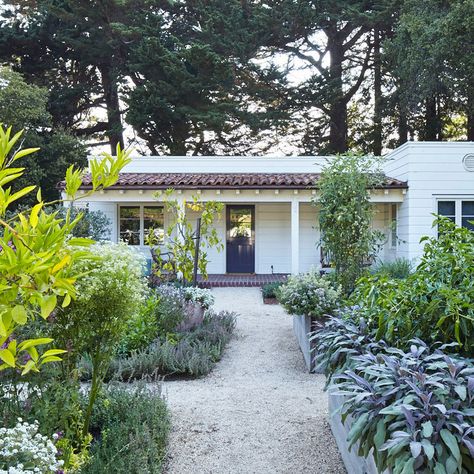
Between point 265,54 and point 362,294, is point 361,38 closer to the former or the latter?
point 265,54

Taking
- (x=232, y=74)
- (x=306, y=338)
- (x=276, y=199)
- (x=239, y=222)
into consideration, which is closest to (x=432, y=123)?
(x=232, y=74)

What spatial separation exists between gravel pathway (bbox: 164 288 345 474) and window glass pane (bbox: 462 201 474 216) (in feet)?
28.2

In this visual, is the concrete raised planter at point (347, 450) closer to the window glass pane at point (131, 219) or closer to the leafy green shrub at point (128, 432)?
the leafy green shrub at point (128, 432)

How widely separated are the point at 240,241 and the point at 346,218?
8.91 meters

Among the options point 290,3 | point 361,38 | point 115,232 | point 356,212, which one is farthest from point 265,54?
point 356,212

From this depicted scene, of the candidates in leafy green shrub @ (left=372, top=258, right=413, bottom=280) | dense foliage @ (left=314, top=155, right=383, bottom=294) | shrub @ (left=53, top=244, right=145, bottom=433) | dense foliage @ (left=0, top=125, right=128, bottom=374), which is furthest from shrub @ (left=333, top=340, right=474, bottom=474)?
leafy green shrub @ (left=372, top=258, right=413, bottom=280)

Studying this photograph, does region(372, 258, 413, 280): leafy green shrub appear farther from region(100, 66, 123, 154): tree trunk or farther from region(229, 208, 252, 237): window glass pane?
region(100, 66, 123, 154): tree trunk

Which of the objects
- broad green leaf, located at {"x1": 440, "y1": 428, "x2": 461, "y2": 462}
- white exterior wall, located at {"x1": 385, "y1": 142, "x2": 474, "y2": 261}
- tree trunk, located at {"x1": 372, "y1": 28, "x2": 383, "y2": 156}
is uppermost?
tree trunk, located at {"x1": 372, "y1": 28, "x2": 383, "y2": 156}

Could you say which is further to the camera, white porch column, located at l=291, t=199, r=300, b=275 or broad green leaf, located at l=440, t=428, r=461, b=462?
white porch column, located at l=291, t=199, r=300, b=275

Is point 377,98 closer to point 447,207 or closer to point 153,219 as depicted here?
point 447,207

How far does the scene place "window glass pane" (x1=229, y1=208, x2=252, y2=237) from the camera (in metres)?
16.4

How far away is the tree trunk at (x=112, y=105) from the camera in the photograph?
75.7 ft

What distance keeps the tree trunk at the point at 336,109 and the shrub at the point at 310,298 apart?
1744 centimetres

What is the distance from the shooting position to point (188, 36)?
2300cm
